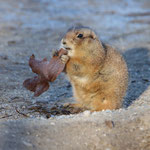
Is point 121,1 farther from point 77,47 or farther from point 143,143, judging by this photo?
point 143,143

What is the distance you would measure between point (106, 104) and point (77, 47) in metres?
0.81

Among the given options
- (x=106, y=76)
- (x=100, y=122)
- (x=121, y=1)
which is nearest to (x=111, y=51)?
(x=106, y=76)

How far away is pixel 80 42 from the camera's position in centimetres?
416

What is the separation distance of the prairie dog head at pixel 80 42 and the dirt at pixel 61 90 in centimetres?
32

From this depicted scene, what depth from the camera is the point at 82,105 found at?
4652 mm

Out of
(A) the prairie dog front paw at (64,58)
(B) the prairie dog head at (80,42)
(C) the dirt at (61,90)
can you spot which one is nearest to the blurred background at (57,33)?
(C) the dirt at (61,90)

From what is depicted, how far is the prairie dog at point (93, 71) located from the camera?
413 centimetres

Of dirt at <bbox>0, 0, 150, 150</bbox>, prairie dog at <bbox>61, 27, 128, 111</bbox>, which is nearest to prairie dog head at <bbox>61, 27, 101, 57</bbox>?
prairie dog at <bbox>61, 27, 128, 111</bbox>

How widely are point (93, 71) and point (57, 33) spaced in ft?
17.1

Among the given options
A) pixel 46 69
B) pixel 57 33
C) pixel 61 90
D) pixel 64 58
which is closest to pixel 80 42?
pixel 64 58

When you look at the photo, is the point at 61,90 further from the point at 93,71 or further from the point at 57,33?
the point at 57,33

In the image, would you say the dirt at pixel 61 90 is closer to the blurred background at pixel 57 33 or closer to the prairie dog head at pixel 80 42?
the blurred background at pixel 57 33

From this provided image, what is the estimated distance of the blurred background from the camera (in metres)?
5.22

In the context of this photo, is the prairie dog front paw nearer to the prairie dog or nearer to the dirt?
the prairie dog
